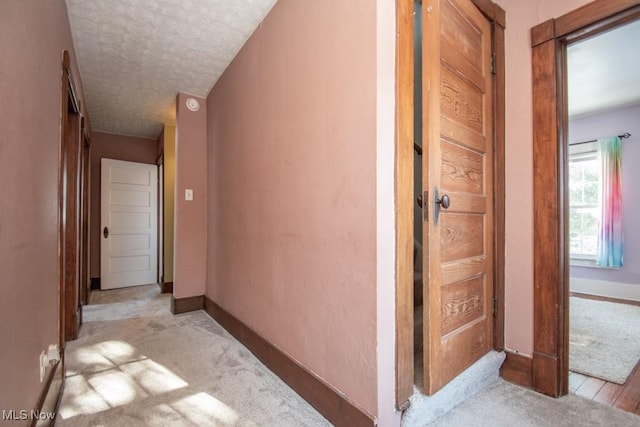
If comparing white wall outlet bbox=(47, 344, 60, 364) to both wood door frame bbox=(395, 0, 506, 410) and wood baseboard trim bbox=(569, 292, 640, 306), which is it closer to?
wood door frame bbox=(395, 0, 506, 410)

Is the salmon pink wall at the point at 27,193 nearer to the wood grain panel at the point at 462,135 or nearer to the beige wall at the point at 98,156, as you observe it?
the wood grain panel at the point at 462,135

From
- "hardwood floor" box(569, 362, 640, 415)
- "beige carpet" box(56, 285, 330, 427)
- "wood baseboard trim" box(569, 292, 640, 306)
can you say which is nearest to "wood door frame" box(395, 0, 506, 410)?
"beige carpet" box(56, 285, 330, 427)

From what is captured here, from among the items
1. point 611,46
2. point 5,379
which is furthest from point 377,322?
point 611,46

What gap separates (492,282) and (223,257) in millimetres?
2316

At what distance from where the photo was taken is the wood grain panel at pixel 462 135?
1.48m

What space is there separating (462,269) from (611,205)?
3.95 metres

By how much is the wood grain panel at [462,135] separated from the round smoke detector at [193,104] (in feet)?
9.90

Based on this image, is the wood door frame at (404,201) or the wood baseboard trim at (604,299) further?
the wood baseboard trim at (604,299)

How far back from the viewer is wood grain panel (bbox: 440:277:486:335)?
1.46m

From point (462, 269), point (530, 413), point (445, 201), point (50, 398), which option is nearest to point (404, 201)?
point (445, 201)

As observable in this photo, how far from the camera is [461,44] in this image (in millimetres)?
1609

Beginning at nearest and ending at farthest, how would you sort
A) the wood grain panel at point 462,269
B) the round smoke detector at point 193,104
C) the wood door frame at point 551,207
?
the wood grain panel at point 462,269, the wood door frame at point 551,207, the round smoke detector at point 193,104

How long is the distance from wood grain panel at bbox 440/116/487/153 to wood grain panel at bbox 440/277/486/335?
757mm

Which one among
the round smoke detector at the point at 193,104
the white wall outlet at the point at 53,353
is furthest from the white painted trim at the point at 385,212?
the round smoke detector at the point at 193,104
